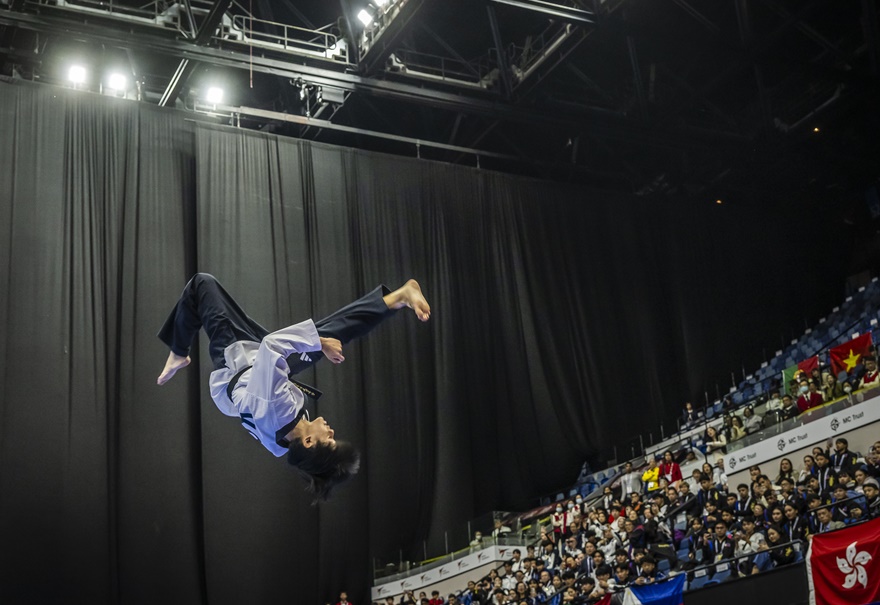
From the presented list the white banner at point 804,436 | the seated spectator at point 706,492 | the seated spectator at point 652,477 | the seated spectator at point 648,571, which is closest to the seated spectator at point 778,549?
the seated spectator at point 648,571

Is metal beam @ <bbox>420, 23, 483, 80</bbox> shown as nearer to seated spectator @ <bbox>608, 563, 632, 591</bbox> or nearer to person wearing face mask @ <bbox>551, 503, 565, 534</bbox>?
person wearing face mask @ <bbox>551, 503, 565, 534</bbox>

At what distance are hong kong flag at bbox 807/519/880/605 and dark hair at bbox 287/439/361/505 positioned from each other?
5.28 meters

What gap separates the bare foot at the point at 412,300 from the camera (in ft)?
20.7

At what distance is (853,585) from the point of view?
9281 mm

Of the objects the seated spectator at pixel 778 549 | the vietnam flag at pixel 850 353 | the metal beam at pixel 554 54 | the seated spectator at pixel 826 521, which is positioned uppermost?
the metal beam at pixel 554 54

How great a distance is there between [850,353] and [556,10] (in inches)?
250

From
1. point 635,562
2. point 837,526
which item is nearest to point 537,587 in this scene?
point 635,562

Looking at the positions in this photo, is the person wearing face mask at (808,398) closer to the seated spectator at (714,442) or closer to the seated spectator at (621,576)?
the seated spectator at (714,442)

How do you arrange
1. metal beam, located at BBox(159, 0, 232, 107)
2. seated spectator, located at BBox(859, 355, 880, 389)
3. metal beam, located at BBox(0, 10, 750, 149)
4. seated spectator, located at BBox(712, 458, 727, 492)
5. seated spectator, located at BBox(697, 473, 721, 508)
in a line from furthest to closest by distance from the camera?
metal beam, located at BBox(0, 10, 750, 149) → metal beam, located at BBox(159, 0, 232, 107) → seated spectator, located at BBox(859, 355, 880, 389) → seated spectator, located at BBox(712, 458, 727, 492) → seated spectator, located at BBox(697, 473, 721, 508)

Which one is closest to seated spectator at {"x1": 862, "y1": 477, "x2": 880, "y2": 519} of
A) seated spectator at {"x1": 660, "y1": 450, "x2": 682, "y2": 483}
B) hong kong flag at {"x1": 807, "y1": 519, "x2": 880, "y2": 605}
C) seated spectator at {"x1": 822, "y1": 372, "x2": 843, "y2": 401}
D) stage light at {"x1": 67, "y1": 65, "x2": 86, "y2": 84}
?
hong kong flag at {"x1": 807, "y1": 519, "x2": 880, "y2": 605}

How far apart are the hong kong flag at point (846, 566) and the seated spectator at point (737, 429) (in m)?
4.84

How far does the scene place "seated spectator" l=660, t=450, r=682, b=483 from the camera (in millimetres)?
14602

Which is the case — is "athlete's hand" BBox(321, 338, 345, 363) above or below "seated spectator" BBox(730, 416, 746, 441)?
below

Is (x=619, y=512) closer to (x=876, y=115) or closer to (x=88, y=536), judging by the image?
(x=88, y=536)
